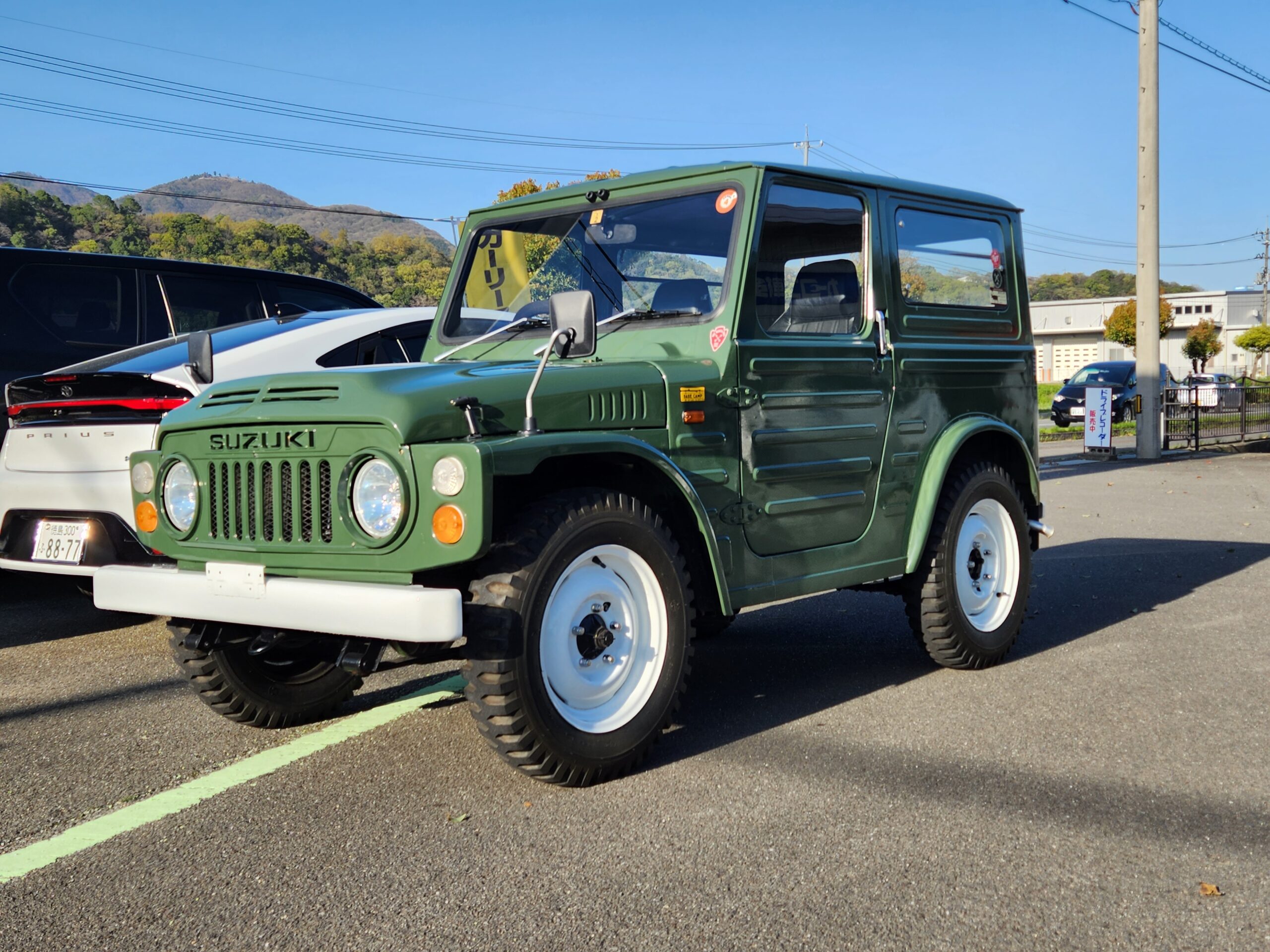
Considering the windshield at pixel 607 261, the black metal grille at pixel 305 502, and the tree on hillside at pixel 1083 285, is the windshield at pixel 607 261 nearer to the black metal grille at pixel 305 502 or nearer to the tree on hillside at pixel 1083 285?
the black metal grille at pixel 305 502

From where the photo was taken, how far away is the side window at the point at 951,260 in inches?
198

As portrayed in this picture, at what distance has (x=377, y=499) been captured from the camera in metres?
3.35

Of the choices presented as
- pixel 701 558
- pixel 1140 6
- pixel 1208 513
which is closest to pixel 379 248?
pixel 1140 6

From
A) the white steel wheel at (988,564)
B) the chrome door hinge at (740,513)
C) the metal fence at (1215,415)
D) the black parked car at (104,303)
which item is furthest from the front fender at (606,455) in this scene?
the metal fence at (1215,415)

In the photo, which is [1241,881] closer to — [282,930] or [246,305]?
[282,930]

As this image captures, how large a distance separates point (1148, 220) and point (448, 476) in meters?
18.4

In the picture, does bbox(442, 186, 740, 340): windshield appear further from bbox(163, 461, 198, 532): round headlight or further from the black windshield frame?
bbox(163, 461, 198, 532): round headlight

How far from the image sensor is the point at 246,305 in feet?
25.0

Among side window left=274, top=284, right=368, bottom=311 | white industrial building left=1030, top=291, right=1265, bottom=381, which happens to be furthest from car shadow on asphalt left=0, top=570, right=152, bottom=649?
white industrial building left=1030, top=291, right=1265, bottom=381

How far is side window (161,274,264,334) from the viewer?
23.8ft

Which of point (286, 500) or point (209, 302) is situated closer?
point (286, 500)

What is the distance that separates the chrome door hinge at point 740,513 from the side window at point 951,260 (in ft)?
4.65

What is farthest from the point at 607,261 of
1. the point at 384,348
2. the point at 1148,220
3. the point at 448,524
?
the point at 1148,220

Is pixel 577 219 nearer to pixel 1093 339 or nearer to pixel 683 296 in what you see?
pixel 683 296
